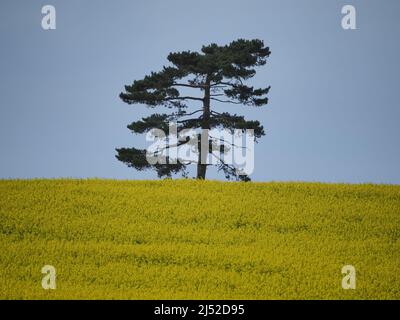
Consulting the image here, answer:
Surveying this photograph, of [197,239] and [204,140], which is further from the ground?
[204,140]

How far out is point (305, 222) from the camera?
1130 inches

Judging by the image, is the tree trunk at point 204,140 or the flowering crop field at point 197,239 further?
the tree trunk at point 204,140

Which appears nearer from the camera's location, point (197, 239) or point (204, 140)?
point (197, 239)

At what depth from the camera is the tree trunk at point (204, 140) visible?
130 feet

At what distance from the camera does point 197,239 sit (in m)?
26.4

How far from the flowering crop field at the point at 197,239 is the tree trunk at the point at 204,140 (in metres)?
6.01

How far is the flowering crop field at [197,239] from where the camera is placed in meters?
21.4

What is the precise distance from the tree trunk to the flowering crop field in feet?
19.7

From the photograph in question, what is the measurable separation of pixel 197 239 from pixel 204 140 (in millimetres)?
13943

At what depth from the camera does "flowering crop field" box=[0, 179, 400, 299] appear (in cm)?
2141

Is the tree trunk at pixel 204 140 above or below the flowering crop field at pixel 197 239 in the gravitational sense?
above

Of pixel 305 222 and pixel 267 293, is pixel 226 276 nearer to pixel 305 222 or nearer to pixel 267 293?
pixel 267 293
